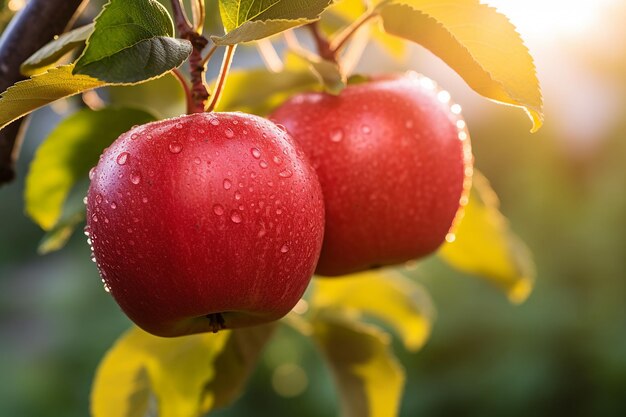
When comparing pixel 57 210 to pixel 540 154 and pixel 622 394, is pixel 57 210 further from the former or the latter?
pixel 540 154

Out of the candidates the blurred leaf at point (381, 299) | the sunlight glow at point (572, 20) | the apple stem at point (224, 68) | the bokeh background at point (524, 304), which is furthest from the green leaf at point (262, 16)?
the sunlight glow at point (572, 20)

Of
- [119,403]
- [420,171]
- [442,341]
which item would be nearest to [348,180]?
[420,171]

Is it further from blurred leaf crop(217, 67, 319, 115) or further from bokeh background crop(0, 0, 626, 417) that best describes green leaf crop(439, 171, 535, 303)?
bokeh background crop(0, 0, 626, 417)

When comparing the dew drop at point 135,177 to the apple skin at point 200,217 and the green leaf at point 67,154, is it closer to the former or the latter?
the apple skin at point 200,217

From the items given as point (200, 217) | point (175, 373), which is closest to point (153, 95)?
point (175, 373)

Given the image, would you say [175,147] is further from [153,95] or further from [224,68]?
[153,95]

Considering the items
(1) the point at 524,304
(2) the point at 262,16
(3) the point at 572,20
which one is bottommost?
(1) the point at 524,304
